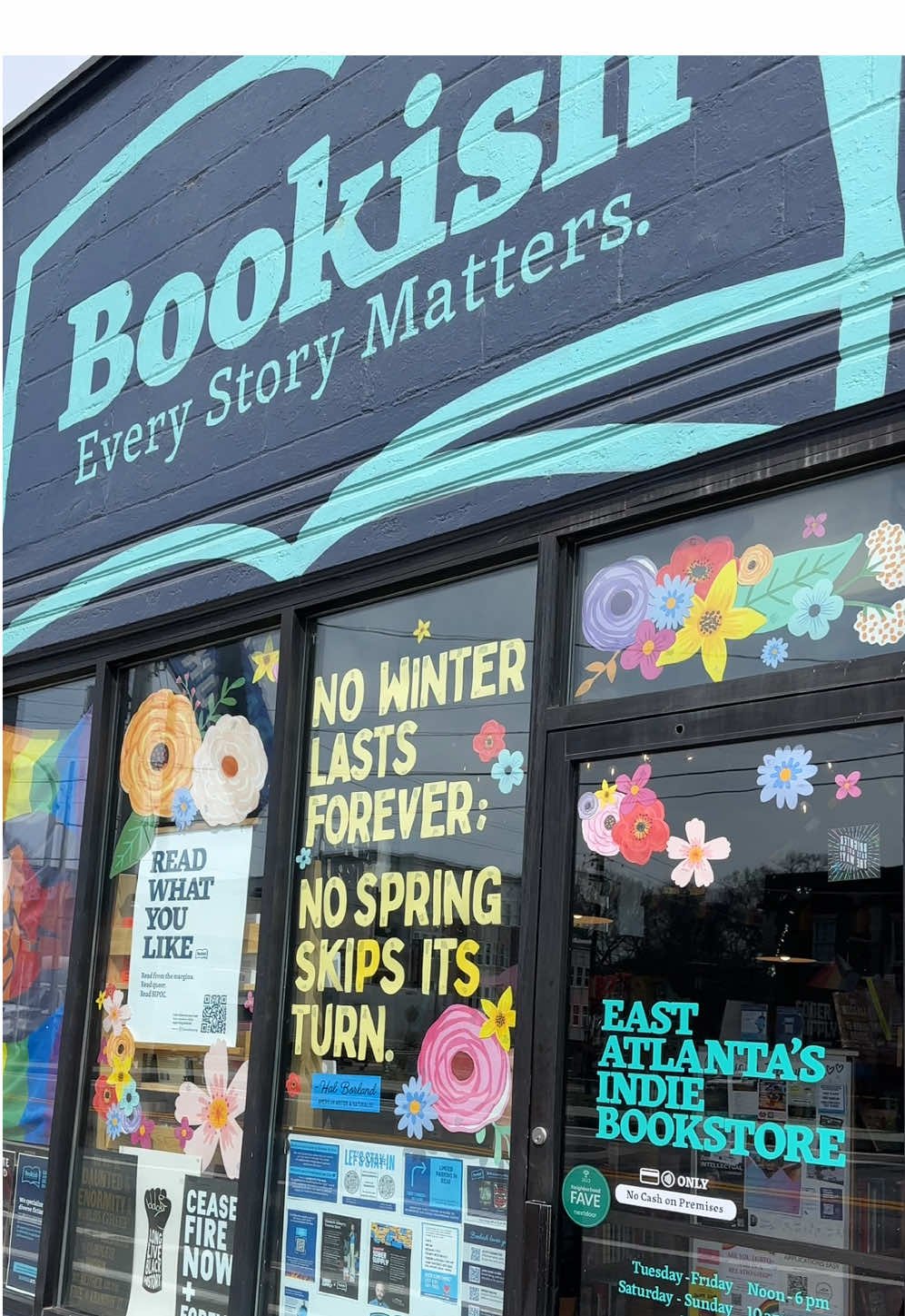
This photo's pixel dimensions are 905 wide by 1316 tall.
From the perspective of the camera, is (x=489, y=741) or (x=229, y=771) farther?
(x=229, y=771)

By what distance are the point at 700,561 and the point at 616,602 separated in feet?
1.07

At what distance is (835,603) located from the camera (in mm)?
4066

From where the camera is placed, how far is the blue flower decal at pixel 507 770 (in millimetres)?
4770

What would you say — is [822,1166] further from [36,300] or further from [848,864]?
[36,300]

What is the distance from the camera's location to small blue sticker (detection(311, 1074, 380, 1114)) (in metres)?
4.94

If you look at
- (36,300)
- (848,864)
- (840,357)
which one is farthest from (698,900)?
(36,300)

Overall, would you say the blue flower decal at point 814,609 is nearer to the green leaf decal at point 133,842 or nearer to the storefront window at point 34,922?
the green leaf decal at point 133,842

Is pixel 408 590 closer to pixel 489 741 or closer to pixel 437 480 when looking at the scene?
pixel 437 480

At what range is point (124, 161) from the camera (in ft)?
23.8

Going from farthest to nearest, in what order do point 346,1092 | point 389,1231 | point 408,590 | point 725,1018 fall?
point 408,590 < point 346,1092 < point 389,1231 < point 725,1018

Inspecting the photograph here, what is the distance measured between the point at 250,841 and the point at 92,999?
122 centimetres

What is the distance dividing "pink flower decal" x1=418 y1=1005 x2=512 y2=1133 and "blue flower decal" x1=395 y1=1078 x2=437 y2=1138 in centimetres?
2

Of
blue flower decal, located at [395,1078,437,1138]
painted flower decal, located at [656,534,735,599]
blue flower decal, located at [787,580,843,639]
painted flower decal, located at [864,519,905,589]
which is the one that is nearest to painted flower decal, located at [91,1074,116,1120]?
blue flower decal, located at [395,1078,437,1138]

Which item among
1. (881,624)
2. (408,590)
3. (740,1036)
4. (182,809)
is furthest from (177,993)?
(881,624)
